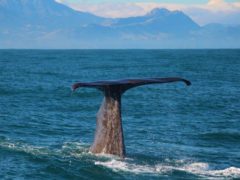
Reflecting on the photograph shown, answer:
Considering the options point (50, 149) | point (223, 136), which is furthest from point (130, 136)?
point (50, 149)

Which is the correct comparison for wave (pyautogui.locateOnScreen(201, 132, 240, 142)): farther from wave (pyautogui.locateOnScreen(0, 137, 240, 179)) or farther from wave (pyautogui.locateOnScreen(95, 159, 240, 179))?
wave (pyautogui.locateOnScreen(95, 159, 240, 179))

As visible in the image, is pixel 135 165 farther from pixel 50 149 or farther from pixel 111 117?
pixel 50 149

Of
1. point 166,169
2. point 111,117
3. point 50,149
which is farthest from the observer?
point 50,149

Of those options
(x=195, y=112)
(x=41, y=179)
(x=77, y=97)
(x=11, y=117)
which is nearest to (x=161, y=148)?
(x=41, y=179)

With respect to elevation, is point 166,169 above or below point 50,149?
above

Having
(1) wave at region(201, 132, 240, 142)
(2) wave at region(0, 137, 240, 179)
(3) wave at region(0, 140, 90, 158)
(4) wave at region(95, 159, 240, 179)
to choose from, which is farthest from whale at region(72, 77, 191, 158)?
(1) wave at region(201, 132, 240, 142)

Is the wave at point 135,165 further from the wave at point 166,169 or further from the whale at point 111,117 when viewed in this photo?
the whale at point 111,117

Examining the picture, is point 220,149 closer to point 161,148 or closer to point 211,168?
point 161,148

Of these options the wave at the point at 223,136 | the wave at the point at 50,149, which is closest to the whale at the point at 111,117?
the wave at the point at 50,149

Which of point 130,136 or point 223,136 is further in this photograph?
point 223,136

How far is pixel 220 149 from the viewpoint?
24.2 meters

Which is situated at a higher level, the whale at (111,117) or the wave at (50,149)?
the whale at (111,117)

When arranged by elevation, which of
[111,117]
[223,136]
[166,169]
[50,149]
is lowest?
[50,149]

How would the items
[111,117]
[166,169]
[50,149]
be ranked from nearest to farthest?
[111,117] → [166,169] → [50,149]
